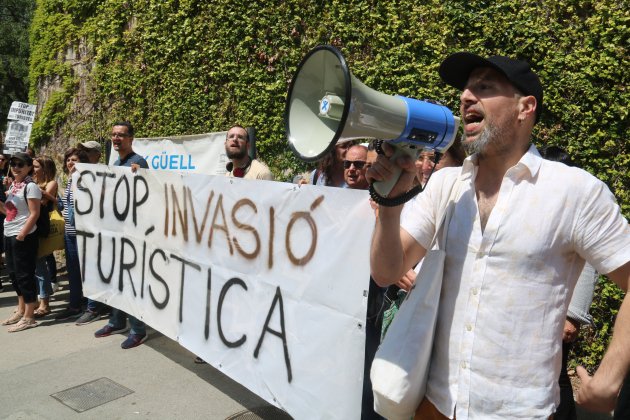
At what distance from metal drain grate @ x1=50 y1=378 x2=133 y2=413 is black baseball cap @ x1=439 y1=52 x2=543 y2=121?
10.2 feet

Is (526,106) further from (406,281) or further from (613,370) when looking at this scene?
(406,281)

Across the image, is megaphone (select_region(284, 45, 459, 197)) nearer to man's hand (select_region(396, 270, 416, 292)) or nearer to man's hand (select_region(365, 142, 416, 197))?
man's hand (select_region(365, 142, 416, 197))

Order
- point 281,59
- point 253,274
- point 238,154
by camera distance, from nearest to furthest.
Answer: point 253,274, point 238,154, point 281,59

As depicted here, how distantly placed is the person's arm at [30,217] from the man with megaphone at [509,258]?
4.41 meters

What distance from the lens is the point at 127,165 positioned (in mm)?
4594

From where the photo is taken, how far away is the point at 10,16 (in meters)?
21.9

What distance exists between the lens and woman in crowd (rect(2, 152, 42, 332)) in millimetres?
4996

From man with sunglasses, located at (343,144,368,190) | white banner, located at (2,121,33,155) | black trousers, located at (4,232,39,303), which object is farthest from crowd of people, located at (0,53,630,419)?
white banner, located at (2,121,33,155)

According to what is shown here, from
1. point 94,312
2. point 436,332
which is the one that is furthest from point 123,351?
point 436,332

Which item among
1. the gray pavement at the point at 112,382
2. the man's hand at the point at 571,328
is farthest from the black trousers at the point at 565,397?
the gray pavement at the point at 112,382

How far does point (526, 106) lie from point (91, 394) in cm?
337

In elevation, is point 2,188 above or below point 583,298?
below

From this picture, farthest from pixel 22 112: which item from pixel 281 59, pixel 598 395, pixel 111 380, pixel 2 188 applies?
pixel 598 395

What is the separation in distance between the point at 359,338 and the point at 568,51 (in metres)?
2.90
